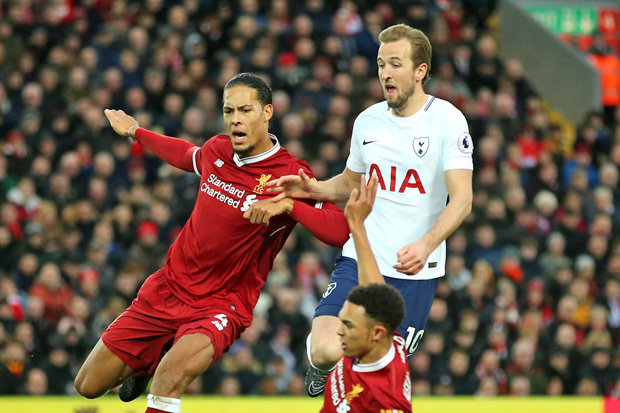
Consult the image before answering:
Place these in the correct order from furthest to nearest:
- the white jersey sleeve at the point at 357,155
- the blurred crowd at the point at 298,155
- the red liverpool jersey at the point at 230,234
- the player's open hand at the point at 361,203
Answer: the blurred crowd at the point at 298,155 → the white jersey sleeve at the point at 357,155 → the red liverpool jersey at the point at 230,234 → the player's open hand at the point at 361,203

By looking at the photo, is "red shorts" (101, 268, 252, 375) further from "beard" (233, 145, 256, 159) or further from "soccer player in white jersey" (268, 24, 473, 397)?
"beard" (233, 145, 256, 159)

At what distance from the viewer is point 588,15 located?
18.2 meters

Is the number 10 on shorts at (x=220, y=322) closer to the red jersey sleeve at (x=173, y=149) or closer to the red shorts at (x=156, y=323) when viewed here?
the red shorts at (x=156, y=323)

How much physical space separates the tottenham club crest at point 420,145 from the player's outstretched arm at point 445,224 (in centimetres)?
22

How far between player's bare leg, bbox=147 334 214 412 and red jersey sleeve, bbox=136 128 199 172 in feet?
4.23

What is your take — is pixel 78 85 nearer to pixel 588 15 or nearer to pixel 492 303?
pixel 492 303

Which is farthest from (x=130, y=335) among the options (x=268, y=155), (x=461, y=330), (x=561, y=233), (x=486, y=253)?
(x=561, y=233)

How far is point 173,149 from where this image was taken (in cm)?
710

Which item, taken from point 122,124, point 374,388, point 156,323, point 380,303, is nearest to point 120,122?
point 122,124

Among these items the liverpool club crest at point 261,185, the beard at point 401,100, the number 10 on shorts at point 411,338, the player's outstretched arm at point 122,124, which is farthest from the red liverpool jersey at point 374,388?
the player's outstretched arm at point 122,124

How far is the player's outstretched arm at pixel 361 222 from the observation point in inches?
222

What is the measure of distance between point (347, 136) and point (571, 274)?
3158 millimetres

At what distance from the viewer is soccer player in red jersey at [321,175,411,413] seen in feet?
17.4

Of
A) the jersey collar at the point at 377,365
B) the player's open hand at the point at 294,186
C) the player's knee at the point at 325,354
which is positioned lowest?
the player's knee at the point at 325,354
